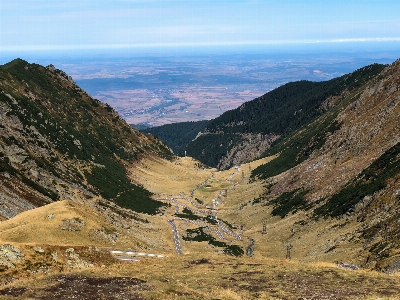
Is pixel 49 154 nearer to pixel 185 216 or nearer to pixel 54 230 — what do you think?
pixel 185 216

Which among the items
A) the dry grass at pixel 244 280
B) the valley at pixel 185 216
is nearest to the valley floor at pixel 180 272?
the dry grass at pixel 244 280

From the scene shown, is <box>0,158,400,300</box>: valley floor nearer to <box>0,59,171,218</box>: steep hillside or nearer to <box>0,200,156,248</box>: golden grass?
<box>0,200,156,248</box>: golden grass

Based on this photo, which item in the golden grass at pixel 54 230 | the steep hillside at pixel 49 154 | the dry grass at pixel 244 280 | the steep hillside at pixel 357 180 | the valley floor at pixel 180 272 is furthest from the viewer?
the steep hillside at pixel 49 154

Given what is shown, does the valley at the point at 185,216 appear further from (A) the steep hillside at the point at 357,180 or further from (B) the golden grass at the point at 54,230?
(A) the steep hillside at the point at 357,180

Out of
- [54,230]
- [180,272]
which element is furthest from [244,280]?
[54,230]

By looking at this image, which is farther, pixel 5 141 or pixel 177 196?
pixel 177 196

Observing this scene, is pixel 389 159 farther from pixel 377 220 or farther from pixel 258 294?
pixel 258 294

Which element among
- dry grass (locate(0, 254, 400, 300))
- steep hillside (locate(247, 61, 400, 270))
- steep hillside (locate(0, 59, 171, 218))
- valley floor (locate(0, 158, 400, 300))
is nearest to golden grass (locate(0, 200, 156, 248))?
valley floor (locate(0, 158, 400, 300))

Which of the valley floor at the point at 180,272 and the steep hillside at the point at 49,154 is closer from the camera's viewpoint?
the valley floor at the point at 180,272

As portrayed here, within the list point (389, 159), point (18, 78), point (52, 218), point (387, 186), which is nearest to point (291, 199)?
point (389, 159)
